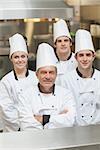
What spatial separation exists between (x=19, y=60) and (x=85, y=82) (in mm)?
233

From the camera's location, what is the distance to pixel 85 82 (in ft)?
3.00

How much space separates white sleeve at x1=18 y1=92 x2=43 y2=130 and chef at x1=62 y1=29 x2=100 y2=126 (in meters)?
0.15

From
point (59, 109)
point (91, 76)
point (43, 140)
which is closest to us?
point (43, 140)

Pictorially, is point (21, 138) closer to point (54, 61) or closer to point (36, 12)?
point (54, 61)

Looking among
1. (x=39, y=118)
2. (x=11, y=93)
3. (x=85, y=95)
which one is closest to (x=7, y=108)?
(x=11, y=93)

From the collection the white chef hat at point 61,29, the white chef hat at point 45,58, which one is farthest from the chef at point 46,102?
the white chef hat at point 61,29

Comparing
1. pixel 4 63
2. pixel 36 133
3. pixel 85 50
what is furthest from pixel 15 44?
pixel 36 133

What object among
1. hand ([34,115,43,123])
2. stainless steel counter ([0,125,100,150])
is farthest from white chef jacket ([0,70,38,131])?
stainless steel counter ([0,125,100,150])

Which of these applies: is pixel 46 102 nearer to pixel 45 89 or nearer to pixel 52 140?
pixel 45 89

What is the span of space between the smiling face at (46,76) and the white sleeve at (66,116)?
0.19 ft

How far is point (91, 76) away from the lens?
3.07 feet

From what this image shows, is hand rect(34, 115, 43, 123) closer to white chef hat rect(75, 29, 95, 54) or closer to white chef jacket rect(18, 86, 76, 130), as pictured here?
white chef jacket rect(18, 86, 76, 130)

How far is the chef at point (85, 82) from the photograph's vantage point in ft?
2.92

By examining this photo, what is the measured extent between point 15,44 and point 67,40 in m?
0.18
